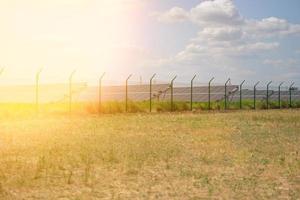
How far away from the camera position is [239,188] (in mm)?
11695

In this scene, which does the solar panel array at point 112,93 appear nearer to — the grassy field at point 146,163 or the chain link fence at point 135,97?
the chain link fence at point 135,97

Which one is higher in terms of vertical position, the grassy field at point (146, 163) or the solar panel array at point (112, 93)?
the solar panel array at point (112, 93)

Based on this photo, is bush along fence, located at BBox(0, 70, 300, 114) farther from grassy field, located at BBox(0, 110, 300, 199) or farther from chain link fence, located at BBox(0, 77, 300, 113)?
grassy field, located at BBox(0, 110, 300, 199)

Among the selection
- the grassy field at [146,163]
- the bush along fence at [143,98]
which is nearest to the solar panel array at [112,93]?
the bush along fence at [143,98]

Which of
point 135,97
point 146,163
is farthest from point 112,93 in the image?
point 146,163

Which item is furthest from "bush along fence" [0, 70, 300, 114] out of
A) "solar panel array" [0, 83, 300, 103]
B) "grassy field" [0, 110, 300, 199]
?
"grassy field" [0, 110, 300, 199]

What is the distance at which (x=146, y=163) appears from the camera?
14.7 meters

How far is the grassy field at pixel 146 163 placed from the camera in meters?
11.2

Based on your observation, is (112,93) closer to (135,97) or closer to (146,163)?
(135,97)

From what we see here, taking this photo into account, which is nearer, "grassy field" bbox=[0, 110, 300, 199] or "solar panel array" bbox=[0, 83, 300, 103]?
"grassy field" bbox=[0, 110, 300, 199]

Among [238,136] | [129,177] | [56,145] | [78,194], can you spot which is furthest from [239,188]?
[238,136]

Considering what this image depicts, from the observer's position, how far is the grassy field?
11.2 metres

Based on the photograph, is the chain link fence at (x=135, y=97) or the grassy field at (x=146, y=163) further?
the chain link fence at (x=135, y=97)

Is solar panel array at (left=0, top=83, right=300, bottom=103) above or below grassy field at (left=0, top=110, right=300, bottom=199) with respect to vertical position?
above
